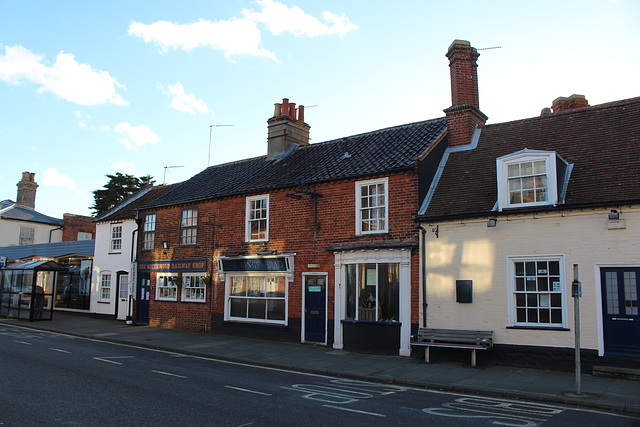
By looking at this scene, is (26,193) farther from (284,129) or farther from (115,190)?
(284,129)

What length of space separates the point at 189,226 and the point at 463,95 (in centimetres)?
1268

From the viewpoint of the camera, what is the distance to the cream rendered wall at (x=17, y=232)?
37656 mm

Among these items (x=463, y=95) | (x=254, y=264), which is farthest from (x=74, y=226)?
(x=463, y=95)

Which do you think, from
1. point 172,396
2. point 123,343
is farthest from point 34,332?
point 172,396

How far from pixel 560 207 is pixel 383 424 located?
757cm

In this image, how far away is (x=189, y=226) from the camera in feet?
69.2

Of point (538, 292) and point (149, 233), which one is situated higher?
point (149, 233)

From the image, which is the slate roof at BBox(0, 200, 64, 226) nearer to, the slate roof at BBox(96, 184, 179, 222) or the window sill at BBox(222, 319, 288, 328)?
the slate roof at BBox(96, 184, 179, 222)

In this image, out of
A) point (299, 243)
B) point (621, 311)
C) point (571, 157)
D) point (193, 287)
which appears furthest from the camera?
point (193, 287)

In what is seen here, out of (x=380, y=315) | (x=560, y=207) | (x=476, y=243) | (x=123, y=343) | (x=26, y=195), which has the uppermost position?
(x=26, y=195)

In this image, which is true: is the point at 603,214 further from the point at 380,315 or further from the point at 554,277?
the point at 380,315

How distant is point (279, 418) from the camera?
278 inches

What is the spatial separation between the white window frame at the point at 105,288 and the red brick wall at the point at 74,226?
15519mm

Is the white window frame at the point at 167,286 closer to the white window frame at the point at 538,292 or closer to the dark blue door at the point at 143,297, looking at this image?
the dark blue door at the point at 143,297
